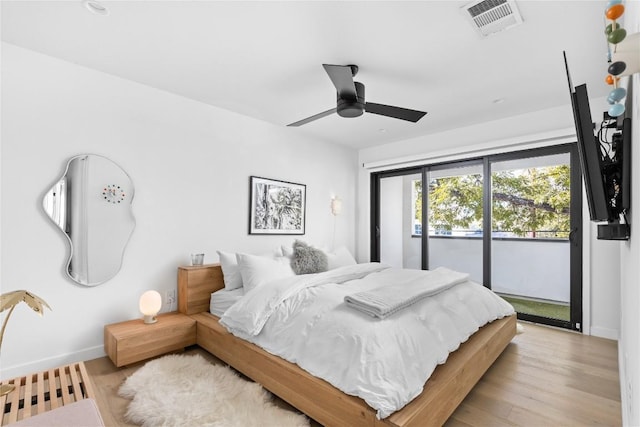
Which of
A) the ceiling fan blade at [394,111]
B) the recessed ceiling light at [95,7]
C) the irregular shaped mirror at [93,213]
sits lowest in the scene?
the irregular shaped mirror at [93,213]

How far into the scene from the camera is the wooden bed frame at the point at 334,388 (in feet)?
5.44

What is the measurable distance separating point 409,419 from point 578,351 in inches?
96.5

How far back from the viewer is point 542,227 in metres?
3.77

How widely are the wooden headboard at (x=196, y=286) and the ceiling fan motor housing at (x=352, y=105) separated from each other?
203 cm

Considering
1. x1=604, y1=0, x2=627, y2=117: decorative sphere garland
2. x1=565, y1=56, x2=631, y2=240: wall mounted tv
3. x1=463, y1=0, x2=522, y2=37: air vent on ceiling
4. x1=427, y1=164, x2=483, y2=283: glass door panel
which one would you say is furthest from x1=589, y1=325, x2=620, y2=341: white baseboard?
x1=604, y1=0, x2=627, y2=117: decorative sphere garland

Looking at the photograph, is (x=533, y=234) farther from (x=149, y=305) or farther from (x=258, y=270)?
(x=149, y=305)

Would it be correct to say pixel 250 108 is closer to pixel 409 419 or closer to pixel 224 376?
pixel 224 376

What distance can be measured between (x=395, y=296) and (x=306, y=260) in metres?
1.42

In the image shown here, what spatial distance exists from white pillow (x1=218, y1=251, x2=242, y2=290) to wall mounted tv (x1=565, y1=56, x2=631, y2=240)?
2790 mm

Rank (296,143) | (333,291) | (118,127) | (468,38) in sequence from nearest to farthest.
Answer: (468,38) < (333,291) < (118,127) < (296,143)

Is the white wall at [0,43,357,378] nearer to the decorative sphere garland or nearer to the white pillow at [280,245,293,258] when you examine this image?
the white pillow at [280,245,293,258]

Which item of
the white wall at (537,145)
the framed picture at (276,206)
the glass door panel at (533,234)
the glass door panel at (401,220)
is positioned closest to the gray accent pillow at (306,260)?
the framed picture at (276,206)

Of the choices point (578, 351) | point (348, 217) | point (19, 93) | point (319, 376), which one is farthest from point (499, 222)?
point (19, 93)

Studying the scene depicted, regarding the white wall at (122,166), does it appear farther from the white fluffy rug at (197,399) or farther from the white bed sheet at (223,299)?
the white fluffy rug at (197,399)
